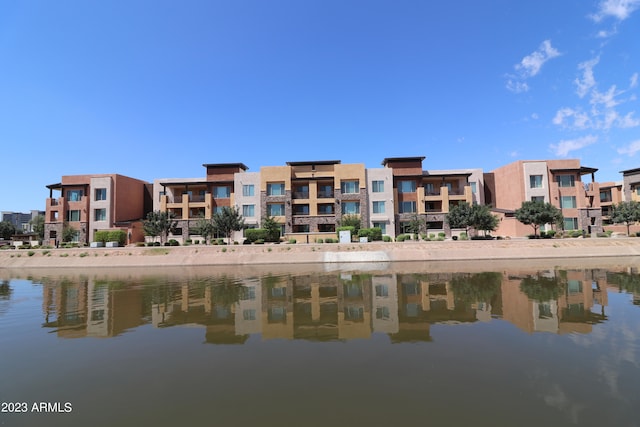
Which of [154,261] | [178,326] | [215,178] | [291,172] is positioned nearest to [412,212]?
[291,172]

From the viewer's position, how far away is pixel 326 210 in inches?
2115

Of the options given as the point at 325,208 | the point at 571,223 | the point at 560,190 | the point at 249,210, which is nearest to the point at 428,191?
the point at 325,208

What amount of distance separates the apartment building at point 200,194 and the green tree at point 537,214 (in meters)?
40.8

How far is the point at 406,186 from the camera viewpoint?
5428 centimetres

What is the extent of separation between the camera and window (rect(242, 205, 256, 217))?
5331cm

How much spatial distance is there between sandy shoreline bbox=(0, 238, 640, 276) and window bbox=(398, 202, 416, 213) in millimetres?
16047

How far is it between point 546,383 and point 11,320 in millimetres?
17463

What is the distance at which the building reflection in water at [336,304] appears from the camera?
10219mm

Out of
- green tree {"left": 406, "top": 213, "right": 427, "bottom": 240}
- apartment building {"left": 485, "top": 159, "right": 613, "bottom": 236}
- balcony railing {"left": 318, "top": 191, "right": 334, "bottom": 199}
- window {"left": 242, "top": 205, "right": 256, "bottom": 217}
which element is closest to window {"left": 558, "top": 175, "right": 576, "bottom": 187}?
apartment building {"left": 485, "top": 159, "right": 613, "bottom": 236}

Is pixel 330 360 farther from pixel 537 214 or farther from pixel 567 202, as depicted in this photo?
pixel 567 202

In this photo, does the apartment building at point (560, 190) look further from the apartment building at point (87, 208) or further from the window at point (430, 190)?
the apartment building at point (87, 208)

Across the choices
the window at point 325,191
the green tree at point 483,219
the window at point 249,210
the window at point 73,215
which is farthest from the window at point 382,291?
the window at point 73,215

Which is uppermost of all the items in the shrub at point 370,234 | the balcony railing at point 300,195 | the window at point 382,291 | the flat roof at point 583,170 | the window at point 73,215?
the flat roof at point 583,170

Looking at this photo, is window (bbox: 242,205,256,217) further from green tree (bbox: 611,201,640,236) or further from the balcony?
green tree (bbox: 611,201,640,236)
